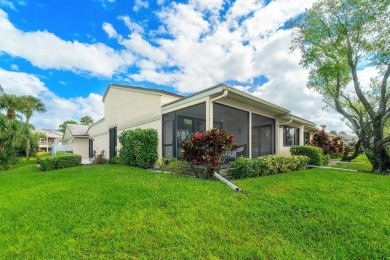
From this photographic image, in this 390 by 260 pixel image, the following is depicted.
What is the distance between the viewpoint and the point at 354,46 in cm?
884

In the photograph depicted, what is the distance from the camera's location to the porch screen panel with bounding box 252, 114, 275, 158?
10.9 meters

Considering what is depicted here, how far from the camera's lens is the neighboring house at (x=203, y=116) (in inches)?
314

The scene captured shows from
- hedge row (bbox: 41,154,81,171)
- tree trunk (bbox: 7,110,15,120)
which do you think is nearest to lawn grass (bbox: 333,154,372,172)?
hedge row (bbox: 41,154,81,171)

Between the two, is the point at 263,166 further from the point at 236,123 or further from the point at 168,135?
the point at 168,135

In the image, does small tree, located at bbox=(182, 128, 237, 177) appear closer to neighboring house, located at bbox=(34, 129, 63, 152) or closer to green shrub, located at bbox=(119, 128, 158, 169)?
green shrub, located at bbox=(119, 128, 158, 169)

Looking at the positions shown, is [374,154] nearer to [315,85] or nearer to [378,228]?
[315,85]

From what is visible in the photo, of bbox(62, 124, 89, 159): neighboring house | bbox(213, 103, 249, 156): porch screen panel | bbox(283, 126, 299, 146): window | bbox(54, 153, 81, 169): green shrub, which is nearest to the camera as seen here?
bbox(213, 103, 249, 156): porch screen panel

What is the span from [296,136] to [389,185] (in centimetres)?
1127

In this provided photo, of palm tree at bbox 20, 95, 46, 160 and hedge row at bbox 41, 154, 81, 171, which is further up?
palm tree at bbox 20, 95, 46, 160

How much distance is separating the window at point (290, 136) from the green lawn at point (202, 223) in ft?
31.8

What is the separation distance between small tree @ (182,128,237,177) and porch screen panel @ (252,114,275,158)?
4.84 m

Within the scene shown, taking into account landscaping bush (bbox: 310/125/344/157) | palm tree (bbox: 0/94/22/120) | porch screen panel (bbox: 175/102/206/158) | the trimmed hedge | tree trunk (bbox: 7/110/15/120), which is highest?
palm tree (bbox: 0/94/22/120)

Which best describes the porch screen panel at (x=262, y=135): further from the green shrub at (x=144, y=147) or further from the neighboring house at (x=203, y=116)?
the green shrub at (x=144, y=147)

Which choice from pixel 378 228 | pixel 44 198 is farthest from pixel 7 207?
pixel 378 228
